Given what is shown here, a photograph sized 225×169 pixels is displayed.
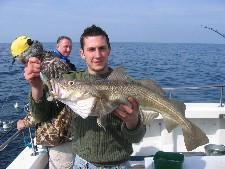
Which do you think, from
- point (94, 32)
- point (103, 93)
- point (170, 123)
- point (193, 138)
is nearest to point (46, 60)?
point (94, 32)

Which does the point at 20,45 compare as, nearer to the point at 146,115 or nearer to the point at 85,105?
the point at 85,105

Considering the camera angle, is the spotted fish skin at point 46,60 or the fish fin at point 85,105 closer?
the fish fin at point 85,105

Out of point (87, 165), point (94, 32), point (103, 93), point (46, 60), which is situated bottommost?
point (87, 165)

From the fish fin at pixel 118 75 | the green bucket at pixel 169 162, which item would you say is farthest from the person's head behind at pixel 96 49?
the green bucket at pixel 169 162

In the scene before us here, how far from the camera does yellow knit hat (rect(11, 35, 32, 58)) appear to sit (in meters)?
4.71

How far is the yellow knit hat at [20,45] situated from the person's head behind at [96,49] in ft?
3.20

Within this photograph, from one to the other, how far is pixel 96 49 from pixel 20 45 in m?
1.26

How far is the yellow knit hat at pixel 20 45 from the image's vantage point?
4.71 m

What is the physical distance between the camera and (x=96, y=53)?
→ 13.0 ft

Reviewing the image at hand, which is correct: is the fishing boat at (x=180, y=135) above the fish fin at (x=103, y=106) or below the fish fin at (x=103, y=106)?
below

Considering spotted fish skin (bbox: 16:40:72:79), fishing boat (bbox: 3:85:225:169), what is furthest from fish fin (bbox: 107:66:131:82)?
fishing boat (bbox: 3:85:225:169)

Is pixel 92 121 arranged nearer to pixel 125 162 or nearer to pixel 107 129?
pixel 107 129

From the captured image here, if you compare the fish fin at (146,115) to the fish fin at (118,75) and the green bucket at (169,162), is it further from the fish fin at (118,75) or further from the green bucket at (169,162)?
the green bucket at (169,162)

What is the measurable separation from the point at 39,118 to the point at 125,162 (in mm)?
1062
